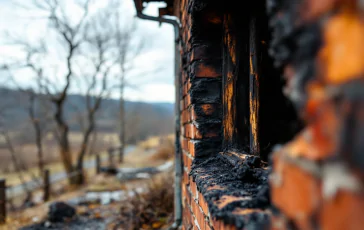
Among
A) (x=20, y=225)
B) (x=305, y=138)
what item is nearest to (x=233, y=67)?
(x=305, y=138)

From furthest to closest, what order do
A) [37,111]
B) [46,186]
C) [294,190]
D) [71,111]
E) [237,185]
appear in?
[71,111] < [37,111] < [46,186] < [237,185] < [294,190]

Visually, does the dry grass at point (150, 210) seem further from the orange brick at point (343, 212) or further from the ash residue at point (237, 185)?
the orange brick at point (343, 212)

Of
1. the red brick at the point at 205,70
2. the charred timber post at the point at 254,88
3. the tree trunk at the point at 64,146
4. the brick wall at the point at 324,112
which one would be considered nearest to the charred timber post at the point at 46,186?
the tree trunk at the point at 64,146

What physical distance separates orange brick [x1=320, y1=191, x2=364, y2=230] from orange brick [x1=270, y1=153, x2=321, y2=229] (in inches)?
1.0

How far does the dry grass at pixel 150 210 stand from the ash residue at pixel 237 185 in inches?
106

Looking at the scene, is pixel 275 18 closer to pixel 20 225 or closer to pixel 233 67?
pixel 233 67

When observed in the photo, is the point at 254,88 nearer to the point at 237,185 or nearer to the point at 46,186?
the point at 237,185

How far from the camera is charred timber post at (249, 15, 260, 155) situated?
1.30 metres

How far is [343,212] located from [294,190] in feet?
0.38

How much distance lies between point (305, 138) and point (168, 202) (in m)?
4.15

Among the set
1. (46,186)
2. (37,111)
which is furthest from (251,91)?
(37,111)

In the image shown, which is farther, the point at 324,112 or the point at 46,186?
the point at 46,186

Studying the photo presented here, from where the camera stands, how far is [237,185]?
3.51 ft

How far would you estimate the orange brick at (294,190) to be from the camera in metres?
0.44
